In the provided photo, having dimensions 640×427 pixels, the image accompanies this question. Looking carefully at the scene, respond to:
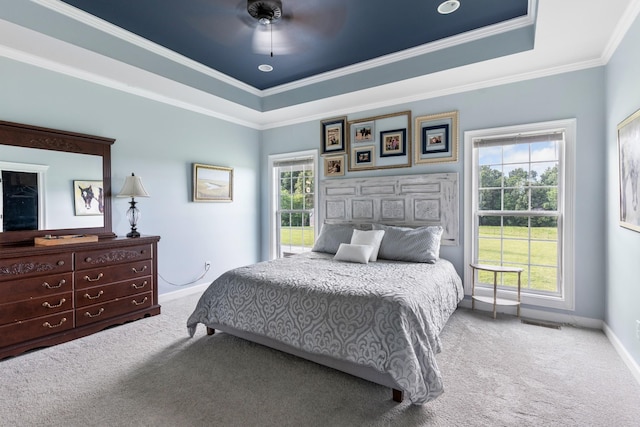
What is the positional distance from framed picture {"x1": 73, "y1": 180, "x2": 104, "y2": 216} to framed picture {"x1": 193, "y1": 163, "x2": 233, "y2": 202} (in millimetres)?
1121

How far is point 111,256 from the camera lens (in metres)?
3.07

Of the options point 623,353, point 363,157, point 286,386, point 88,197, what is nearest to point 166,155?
point 88,197

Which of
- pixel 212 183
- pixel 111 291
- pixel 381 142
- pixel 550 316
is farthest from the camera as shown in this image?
pixel 212 183

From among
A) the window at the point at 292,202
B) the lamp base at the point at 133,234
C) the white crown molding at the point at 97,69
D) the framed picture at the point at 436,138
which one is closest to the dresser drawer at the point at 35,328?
the lamp base at the point at 133,234

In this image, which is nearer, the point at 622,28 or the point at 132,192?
the point at 622,28

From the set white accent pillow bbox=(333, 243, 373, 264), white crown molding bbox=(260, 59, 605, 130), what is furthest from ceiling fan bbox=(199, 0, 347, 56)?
white accent pillow bbox=(333, 243, 373, 264)

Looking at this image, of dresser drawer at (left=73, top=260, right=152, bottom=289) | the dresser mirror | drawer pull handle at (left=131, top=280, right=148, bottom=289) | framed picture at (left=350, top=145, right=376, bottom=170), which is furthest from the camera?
framed picture at (left=350, top=145, right=376, bottom=170)

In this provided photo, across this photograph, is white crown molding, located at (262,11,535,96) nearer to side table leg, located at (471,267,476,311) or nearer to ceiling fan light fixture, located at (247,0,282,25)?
ceiling fan light fixture, located at (247,0,282,25)

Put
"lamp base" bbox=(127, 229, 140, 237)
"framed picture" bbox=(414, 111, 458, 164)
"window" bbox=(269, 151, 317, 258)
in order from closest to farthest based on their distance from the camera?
1. "lamp base" bbox=(127, 229, 140, 237)
2. "framed picture" bbox=(414, 111, 458, 164)
3. "window" bbox=(269, 151, 317, 258)

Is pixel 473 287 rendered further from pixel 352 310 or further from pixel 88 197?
pixel 88 197

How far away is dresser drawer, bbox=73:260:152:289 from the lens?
286cm

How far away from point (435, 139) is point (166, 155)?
337 centimetres

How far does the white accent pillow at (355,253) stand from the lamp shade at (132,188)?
2.24 meters

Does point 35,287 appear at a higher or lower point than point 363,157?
lower
